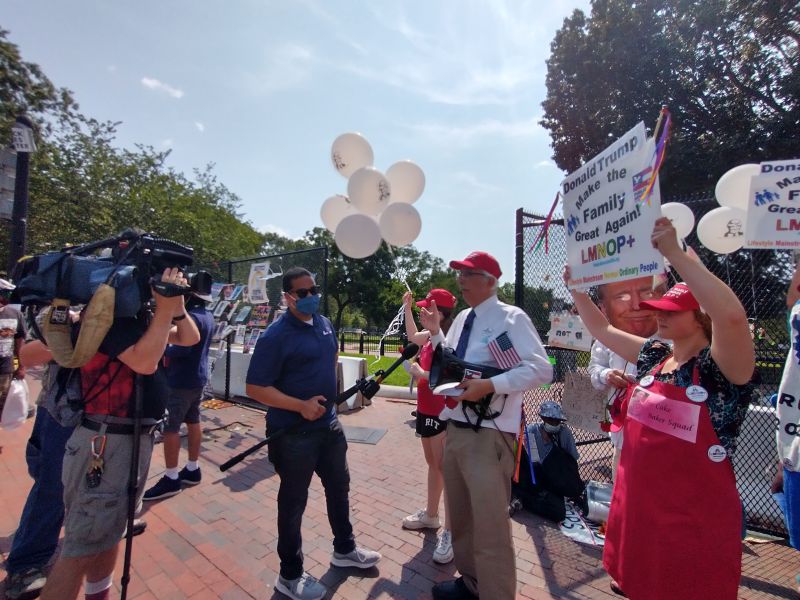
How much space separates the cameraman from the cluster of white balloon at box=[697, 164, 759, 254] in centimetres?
421

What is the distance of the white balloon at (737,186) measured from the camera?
3484mm

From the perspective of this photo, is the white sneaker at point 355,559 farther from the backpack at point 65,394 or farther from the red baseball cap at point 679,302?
the red baseball cap at point 679,302

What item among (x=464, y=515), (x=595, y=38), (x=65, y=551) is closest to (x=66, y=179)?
(x=65, y=551)

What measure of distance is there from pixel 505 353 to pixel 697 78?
15563 millimetres

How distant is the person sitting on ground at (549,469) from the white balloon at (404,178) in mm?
2517

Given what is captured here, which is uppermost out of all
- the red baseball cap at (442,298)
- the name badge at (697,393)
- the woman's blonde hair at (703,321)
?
the red baseball cap at (442,298)

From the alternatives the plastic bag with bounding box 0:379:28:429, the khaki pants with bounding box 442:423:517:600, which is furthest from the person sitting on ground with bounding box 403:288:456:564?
the plastic bag with bounding box 0:379:28:429

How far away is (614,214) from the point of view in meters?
2.16

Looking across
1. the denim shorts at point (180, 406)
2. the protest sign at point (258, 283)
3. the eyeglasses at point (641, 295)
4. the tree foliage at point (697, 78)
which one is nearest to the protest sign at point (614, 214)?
the eyeglasses at point (641, 295)

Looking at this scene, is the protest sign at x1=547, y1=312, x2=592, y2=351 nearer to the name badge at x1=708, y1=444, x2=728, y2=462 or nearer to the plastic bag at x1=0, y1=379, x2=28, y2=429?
the name badge at x1=708, y1=444, x2=728, y2=462

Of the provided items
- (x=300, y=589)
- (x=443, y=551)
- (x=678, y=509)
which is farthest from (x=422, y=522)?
(x=678, y=509)

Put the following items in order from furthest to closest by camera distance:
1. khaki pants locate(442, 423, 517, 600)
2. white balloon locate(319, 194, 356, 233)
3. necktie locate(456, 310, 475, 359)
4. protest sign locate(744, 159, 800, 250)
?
white balloon locate(319, 194, 356, 233) → necktie locate(456, 310, 475, 359) → protest sign locate(744, 159, 800, 250) → khaki pants locate(442, 423, 517, 600)

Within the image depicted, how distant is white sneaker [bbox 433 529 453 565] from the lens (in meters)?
3.00

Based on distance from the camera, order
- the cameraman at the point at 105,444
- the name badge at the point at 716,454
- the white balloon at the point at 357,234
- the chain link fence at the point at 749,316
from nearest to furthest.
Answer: the name badge at the point at 716,454 < the cameraman at the point at 105,444 < the chain link fence at the point at 749,316 < the white balloon at the point at 357,234
